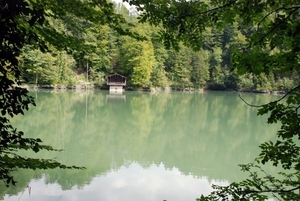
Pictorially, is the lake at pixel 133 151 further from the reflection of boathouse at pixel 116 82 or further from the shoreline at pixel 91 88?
the reflection of boathouse at pixel 116 82

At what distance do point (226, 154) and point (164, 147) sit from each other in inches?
84.1

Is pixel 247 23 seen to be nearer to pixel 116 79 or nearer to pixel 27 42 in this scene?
pixel 27 42

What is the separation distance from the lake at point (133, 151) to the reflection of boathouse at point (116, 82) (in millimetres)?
12016

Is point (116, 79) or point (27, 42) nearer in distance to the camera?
point (27, 42)

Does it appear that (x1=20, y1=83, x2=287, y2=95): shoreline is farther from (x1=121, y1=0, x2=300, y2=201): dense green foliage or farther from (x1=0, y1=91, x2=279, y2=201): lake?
(x1=121, y1=0, x2=300, y2=201): dense green foliage

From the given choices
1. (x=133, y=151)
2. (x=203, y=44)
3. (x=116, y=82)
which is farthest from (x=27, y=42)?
(x=116, y=82)

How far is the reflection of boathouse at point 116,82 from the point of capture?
31234mm

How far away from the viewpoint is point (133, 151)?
9.65m

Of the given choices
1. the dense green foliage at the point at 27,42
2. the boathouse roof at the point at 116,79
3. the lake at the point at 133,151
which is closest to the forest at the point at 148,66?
the boathouse roof at the point at 116,79

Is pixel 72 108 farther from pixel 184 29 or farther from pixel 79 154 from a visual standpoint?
pixel 184 29

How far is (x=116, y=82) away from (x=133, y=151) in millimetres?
22353

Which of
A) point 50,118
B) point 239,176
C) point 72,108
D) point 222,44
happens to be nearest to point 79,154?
point 239,176

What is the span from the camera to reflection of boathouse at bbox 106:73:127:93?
102 feet

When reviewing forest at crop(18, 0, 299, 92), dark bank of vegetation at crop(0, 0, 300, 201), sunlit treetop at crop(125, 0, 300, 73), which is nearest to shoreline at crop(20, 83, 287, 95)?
forest at crop(18, 0, 299, 92)
